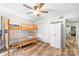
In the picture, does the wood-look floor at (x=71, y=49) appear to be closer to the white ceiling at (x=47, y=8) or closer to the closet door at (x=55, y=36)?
the closet door at (x=55, y=36)

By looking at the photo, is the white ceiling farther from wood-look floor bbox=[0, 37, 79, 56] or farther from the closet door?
wood-look floor bbox=[0, 37, 79, 56]

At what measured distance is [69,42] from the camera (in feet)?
4.92

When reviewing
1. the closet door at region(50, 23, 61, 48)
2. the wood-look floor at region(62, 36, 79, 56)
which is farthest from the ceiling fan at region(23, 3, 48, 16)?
the wood-look floor at region(62, 36, 79, 56)

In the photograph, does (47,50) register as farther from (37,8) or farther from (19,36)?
(37,8)

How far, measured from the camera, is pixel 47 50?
58.9 inches

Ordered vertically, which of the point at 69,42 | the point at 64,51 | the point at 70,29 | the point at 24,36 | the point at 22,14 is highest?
the point at 22,14

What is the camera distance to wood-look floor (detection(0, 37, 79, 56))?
1456 mm

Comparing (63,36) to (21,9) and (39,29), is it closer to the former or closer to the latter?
(39,29)

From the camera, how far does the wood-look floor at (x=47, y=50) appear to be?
1.46 metres

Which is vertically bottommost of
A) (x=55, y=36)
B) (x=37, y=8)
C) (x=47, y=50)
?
(x=47, y=50)

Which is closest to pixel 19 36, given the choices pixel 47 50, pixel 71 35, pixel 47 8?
pixel 47 50

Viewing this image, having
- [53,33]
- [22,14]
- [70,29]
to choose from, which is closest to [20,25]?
[22,14]

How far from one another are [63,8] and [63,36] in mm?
509

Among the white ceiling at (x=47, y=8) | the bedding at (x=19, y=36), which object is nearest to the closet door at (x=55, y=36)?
the white ceiling at (x=47, y=8)
